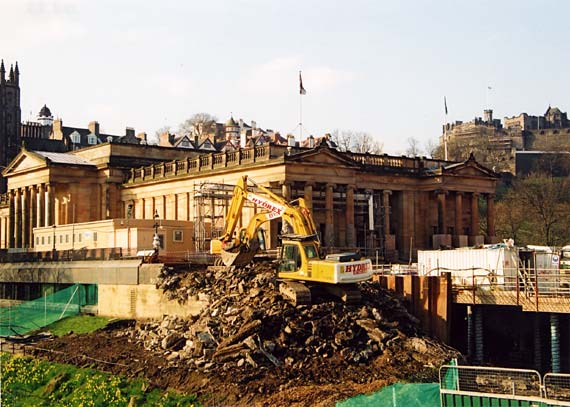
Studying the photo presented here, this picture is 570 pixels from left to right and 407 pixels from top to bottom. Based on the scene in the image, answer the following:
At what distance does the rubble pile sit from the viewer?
35281mm

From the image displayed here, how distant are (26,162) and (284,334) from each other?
6000cm

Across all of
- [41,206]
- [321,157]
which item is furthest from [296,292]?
[41,206]

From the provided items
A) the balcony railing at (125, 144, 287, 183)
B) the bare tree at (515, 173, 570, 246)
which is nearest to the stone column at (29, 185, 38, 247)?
the balcony railing at (125, 144, 287, 183)

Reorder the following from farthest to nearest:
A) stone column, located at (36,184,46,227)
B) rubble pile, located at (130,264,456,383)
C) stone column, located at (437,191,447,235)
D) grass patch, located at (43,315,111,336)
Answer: stone column, located at (36,184,46,227) < stone column, located at (437,191,447,235) < grass patch, located at (43,315,111,336) < rubble pile, located at (130,264,456,383)

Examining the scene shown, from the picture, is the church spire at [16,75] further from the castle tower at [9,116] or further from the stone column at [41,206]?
the stone column at [41,206]

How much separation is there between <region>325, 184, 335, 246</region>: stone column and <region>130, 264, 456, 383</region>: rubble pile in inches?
927

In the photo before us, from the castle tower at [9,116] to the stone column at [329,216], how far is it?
82.4 meters

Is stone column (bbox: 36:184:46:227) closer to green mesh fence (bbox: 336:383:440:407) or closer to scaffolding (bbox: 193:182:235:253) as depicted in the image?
scaffolding (bbox: 193:182:235:253)

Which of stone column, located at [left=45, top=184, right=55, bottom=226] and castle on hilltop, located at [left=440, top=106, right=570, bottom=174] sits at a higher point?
castle on hilltop, located at [left=440, top=106, right=570, bottom=174]

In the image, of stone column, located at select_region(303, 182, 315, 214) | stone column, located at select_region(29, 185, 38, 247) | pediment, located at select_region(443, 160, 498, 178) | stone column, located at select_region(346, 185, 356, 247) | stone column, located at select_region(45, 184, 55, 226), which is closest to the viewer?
stone column, located at select_region(303, 182, 315, 214)

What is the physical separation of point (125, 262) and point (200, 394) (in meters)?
21.4

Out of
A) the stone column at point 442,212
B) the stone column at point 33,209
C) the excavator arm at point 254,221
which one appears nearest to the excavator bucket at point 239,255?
the excavator arm at point 254,221

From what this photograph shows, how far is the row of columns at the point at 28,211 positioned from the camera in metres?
85.3

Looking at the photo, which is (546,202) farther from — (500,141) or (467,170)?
(500,141)
